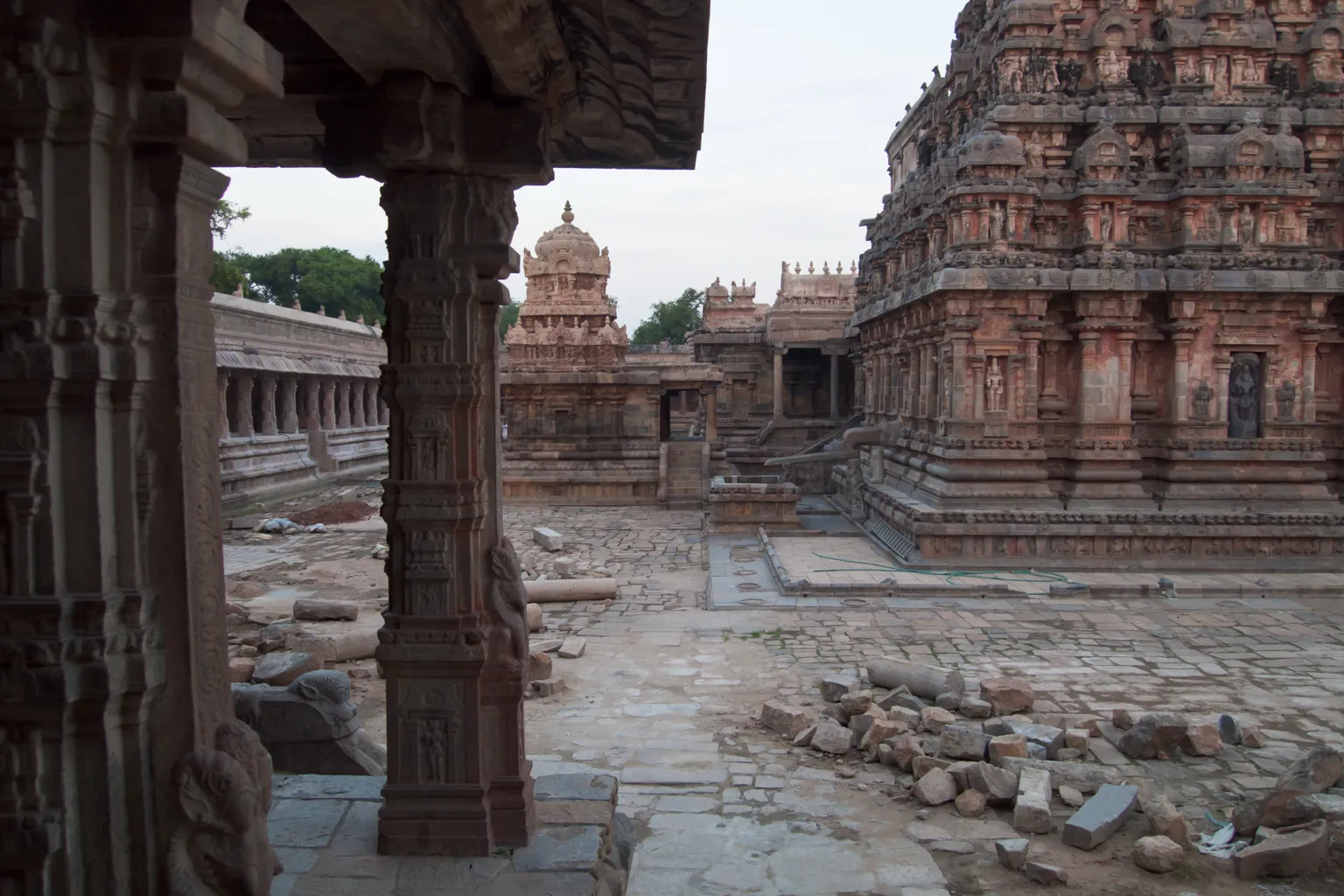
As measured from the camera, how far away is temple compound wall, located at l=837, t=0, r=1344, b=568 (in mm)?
13547

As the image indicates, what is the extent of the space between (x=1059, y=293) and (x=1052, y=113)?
9.22 feet

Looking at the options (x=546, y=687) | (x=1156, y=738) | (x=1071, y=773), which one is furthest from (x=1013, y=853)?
(x=546, y=687)

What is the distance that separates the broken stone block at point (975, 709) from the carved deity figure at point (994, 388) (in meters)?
7.23

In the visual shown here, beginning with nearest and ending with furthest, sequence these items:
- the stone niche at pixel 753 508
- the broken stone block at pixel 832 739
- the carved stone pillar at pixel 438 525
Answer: the carved stone pillar at pixel 438 525 → the broken stone block at pixel 832 739 → the stone niche at pixel 753 508

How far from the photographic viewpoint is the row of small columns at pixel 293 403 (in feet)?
74.0

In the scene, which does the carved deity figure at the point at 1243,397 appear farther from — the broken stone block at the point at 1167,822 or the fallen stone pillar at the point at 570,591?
the broken stone block at the point at 1167,822

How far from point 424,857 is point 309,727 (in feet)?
5.93

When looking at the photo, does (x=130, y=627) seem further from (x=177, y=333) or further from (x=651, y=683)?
(x=651, y=683)

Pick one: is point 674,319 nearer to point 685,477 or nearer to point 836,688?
point 685,477

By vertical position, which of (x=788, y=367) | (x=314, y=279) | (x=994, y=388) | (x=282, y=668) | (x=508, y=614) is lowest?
(x=282, y=668)

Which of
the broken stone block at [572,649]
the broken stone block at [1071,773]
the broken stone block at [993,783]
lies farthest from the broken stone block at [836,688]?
the broken stone block at [572,649]

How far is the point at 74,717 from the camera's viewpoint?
79.7 inches

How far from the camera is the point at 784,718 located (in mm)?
7289

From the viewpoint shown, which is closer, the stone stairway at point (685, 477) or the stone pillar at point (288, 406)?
the stone stairway at point (685, 477)
